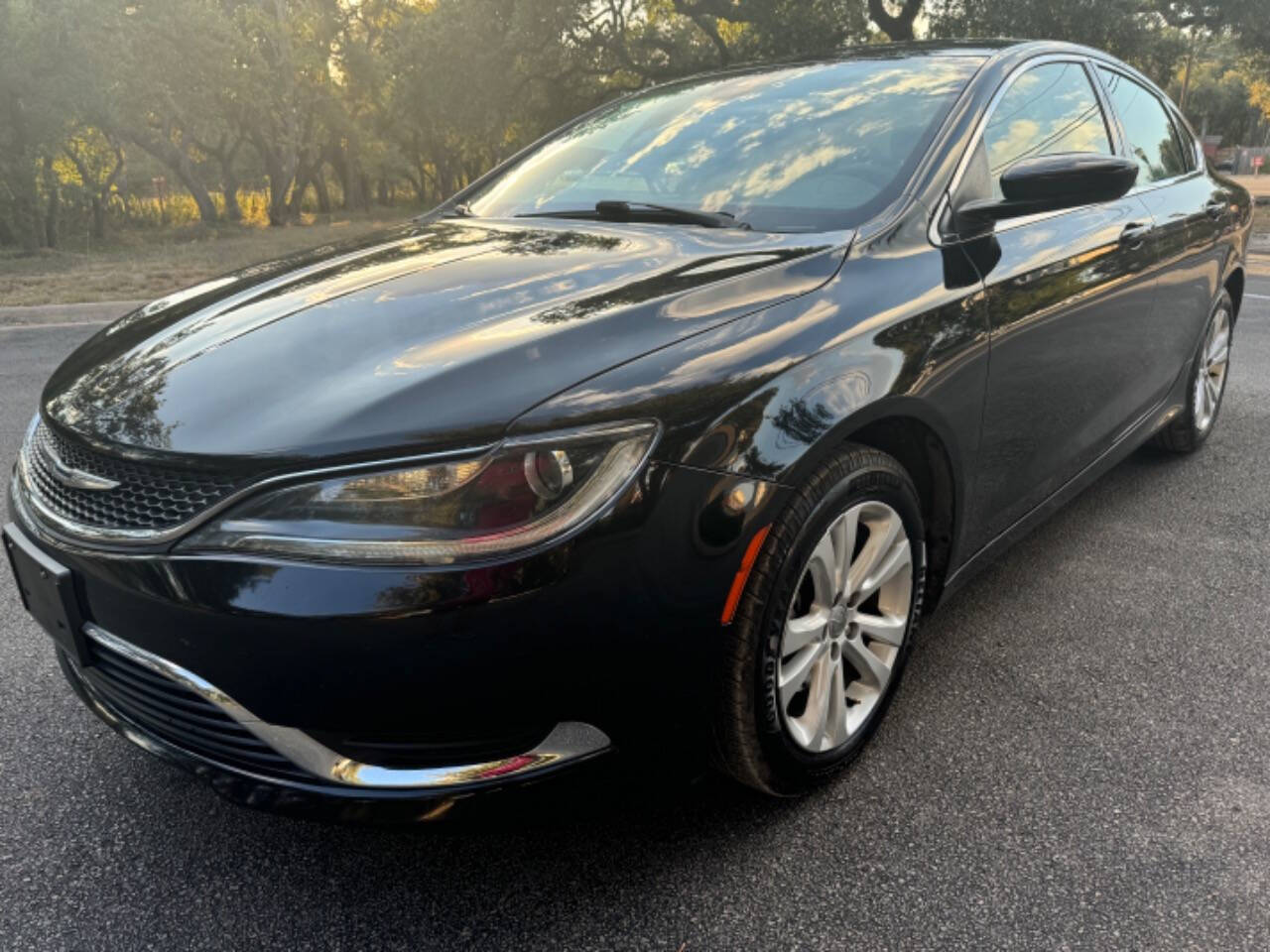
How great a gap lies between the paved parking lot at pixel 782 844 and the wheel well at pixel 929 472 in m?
0.36

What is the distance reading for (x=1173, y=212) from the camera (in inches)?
131

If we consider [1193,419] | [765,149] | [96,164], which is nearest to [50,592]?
[765,149]

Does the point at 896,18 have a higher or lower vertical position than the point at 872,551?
higher

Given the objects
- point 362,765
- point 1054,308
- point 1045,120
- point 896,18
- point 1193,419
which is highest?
point 896,18

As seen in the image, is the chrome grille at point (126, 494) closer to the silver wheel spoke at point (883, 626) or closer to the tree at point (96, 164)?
the silver wheel spoke at point (883, 626)

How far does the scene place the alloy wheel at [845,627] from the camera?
1.87 metres

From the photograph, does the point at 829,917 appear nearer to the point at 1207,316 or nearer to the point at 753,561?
the point at 753,561

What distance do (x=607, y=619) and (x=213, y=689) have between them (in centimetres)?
64

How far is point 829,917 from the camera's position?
171 centimetres

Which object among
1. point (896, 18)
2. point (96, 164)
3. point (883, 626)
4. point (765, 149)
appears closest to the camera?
point (883, 626)

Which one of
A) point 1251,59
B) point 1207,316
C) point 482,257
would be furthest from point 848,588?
point 1251,59

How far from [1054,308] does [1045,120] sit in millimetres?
704

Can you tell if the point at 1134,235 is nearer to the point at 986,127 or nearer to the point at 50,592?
the point at 986,127

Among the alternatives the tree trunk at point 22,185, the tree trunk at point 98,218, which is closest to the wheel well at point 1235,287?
the tree trunk at point 22,185
